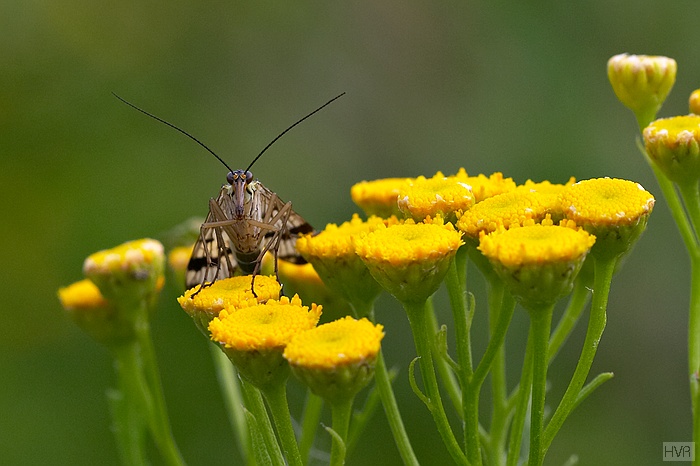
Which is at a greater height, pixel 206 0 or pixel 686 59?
pixel 206 0

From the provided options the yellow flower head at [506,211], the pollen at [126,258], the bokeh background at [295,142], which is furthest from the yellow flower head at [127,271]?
the bokeh background at [295,142]

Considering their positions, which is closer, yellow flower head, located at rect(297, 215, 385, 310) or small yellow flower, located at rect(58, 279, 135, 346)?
yellow flower head, located at rect(297, 215, 385, 310)

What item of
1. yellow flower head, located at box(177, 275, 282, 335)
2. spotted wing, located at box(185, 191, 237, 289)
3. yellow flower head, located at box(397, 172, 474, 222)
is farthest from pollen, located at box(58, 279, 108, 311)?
yellow flower head, located at box(397, 172, 474, 222)

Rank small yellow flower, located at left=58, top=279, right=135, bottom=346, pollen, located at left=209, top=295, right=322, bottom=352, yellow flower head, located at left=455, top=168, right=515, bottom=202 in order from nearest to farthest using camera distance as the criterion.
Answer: pollen, located at left=209, top=295, right=322, bottom=352, yellow flower head, located at left=455, top=168, right=515, bottom=202, small yellow flower, located at left=58, top=279, right=135, bottom=346

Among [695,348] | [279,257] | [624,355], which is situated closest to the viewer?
[695,348]

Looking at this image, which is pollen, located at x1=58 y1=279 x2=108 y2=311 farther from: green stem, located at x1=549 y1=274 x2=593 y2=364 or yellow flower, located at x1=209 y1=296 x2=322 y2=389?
green stem, located at x1=549 y1=274 x2=593 y2=364

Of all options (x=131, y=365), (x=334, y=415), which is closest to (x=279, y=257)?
(x=131, y=365)

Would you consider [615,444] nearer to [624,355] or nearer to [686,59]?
[624,355]
